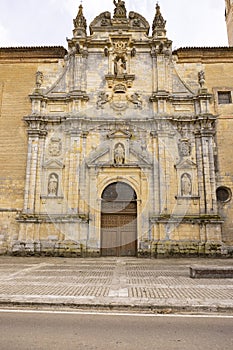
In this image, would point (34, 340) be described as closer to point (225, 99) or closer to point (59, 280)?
point (59, 280)

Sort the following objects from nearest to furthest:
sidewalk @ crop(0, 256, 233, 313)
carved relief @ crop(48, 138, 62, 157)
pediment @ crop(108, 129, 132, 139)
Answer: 1. sidewalk @ crop(0, 256, 233, 313)
2. pediment @ crop(108, 129, 132, 139)
3. carved relief @ crop(48, 138, 62, 157)

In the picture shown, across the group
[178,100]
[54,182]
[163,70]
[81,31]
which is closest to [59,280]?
[54,182]

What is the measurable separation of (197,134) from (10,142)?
37.6 feet

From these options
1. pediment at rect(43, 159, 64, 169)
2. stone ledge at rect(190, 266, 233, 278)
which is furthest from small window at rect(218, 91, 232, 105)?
stone ledge at rect(190, 266, 233, 278)

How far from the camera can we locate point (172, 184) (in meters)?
17.0

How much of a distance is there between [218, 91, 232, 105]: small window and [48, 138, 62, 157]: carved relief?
1056 centimetres

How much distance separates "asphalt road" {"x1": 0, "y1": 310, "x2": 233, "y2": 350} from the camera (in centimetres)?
383

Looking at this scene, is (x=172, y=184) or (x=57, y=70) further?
(x=57, y=70)

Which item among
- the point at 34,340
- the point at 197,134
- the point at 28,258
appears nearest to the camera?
the point at 34,340

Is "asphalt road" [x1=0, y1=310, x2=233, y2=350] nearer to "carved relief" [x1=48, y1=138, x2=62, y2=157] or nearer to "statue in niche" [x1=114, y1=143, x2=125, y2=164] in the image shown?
"statue in niche" [x1=114, y1=143, x2=125, y2=164]

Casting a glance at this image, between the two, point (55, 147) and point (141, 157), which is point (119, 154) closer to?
point (141, 157)

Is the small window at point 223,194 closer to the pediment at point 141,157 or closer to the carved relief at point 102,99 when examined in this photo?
the pediment at point 141,157

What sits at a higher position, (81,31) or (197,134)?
(81,31)

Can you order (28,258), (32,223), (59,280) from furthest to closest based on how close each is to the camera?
(32,223) < (28,258) < (59,280)
